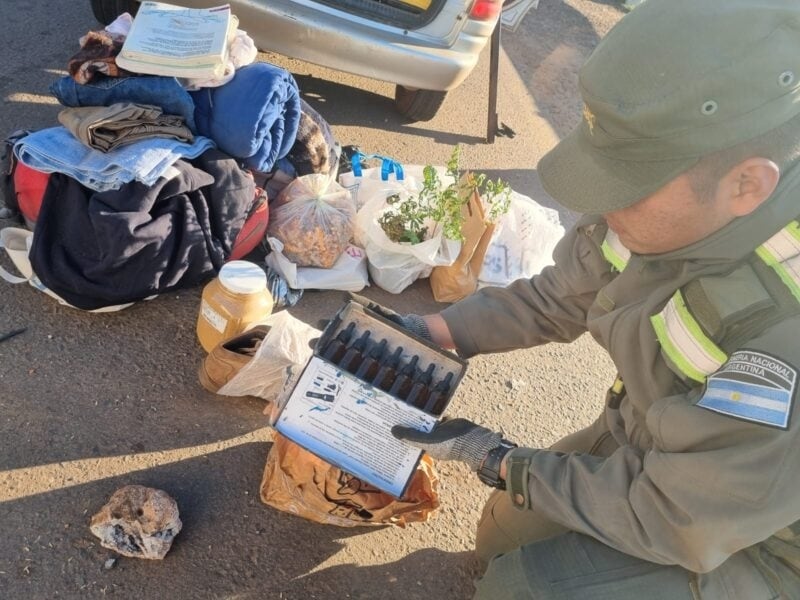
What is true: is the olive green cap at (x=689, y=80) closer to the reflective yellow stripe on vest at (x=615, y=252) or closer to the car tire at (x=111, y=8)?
the reflective yellow stripe on vest at (x=615, y=252)

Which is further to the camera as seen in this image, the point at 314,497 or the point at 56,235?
the point at 56,235

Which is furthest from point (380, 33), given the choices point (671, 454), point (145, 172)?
point (671, 454)

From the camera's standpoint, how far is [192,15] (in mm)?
3088

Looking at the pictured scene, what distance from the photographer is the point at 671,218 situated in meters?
1.55

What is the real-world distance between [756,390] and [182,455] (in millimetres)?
1819

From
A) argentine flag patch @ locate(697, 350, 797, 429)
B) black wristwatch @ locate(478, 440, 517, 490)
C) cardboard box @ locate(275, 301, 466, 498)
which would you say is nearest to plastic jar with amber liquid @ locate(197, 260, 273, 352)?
cardboard box @ locate(275, 301, 466, 498)

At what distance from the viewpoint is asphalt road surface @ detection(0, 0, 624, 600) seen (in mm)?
2104

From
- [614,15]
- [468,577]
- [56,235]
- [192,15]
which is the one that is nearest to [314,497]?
[468,577]

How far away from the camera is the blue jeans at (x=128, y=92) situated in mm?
2814

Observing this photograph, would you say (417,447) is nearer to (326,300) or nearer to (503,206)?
(326,300)

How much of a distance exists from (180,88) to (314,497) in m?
1.74

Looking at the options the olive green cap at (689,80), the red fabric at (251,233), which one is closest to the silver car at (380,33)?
the red fabric at (251,233)

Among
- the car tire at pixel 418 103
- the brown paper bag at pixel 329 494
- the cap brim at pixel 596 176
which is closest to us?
the cap brim at pixel 596 176

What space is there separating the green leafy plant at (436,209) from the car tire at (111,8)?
1.98m
